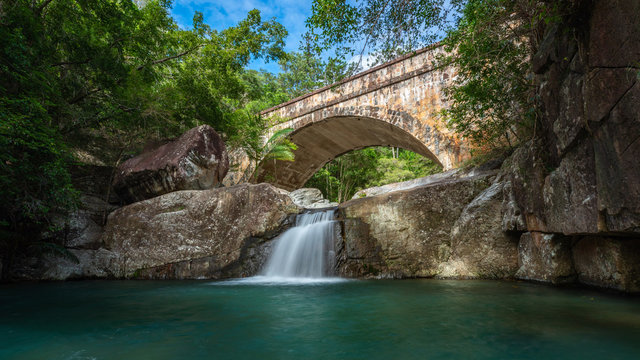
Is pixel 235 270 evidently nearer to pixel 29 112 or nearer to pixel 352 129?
pixel 29 112

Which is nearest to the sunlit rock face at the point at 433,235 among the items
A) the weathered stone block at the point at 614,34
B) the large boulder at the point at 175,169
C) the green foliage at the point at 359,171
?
the weathered stone block at the point at 614,34

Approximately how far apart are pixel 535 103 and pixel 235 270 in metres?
5.61

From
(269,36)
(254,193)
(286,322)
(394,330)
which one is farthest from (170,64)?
(394,330)

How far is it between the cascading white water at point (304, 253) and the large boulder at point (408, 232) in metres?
→ 0.29

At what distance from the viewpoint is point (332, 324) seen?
2715mm

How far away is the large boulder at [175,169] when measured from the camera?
25.4 ft

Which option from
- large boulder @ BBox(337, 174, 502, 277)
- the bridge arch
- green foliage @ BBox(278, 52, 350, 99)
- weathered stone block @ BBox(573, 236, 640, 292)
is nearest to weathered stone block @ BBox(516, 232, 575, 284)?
weathered stone block @ BBox(573, 236, 640, 292)

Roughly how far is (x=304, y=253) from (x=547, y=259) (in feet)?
12.4

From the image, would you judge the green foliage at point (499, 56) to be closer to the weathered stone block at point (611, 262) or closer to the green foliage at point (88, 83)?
the weathered stone block at point (611, 262)

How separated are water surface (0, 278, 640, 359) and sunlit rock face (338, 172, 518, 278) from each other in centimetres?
69

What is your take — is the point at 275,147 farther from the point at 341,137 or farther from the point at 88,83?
the point at 88,83

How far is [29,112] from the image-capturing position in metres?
4.76

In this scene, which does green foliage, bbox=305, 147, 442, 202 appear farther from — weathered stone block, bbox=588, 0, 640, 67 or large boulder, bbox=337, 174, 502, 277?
weathered stone block, bbox=588, 0, 640, 67

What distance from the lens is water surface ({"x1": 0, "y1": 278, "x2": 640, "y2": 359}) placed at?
6.76 ft
